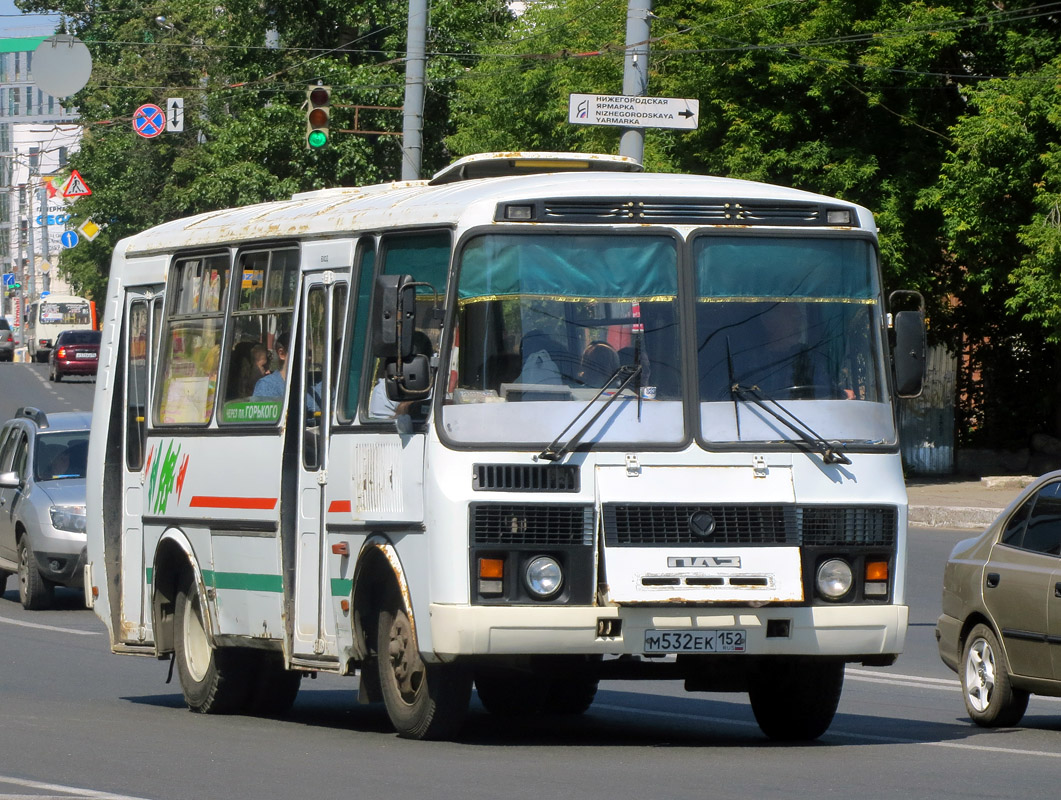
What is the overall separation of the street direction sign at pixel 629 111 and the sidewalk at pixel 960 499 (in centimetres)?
901

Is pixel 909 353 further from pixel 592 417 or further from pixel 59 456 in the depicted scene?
pixel 59 456

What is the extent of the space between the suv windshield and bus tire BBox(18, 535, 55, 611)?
0.86m

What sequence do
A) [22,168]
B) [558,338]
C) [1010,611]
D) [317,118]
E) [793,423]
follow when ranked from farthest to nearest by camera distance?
1. [22,168]
2. [317,118]
3. [1010,611]
4. [793,423]
5. [558,338]

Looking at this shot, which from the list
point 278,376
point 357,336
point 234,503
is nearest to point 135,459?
point 234,503

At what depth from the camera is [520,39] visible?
41875 mm

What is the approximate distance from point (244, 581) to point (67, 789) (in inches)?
118

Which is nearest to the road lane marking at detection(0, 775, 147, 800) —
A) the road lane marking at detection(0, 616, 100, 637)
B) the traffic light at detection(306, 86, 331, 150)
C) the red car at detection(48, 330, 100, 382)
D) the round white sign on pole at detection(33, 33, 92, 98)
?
the road lane marking at detection(0, 616, 100, 637)

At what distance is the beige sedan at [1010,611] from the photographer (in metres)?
10.2

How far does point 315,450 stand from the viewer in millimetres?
10180

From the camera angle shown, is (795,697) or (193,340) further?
(193,340)

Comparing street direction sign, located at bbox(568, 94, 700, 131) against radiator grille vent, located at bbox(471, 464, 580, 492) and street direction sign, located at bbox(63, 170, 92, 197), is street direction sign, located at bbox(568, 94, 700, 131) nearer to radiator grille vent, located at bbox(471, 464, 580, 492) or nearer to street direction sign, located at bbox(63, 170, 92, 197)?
radiator grille vent, located at bbox(471, 464, 580, 492)

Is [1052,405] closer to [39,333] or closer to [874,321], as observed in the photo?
[874,321]

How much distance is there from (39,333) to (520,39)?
4552 centimetres

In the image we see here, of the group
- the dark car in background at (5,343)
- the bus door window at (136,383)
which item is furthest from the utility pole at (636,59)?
the dark car in background at (5,343)
